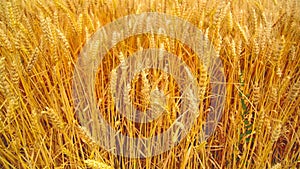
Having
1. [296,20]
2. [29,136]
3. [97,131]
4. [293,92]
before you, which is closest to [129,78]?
[97,131]

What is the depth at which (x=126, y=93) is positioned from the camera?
0.69m

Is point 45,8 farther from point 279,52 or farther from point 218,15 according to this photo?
point 279,52

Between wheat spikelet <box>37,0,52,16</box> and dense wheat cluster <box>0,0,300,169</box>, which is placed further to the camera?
wheat spikelet <box>37,0,52,16</box>

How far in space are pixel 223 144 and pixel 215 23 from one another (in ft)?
1.08

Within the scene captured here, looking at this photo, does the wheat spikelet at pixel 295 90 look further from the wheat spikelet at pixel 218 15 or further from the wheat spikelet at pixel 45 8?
the wheat spikelet at pixel 45 8

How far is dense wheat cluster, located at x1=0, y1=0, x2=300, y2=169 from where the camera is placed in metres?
0.76

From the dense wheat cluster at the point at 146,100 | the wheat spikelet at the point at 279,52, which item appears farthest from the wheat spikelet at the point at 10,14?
the wheat spikelet at the point at 279,52

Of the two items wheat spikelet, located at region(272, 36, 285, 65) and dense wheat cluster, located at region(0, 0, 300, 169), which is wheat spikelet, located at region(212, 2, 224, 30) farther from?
wheat spikelet, located at region(272, 36, 285, 65)

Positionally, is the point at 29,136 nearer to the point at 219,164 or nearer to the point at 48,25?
the point at 48,25

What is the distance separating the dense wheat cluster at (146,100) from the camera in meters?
0.76

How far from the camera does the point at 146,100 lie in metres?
0.70

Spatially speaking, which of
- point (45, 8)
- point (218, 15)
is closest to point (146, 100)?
point (218, 15)

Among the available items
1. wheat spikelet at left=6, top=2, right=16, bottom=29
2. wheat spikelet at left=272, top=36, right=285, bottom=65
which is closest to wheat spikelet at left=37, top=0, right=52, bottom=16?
wheat spikelet at left=6, top=2, right=16, bottom=29

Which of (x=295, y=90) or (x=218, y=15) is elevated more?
(x=218, y=15)
